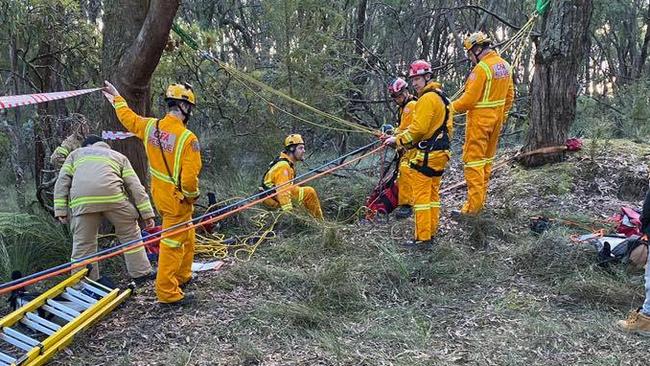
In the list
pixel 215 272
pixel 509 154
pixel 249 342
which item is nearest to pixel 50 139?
pixel 215 272

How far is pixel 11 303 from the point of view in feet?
15.0

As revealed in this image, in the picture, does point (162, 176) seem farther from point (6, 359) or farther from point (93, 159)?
point (6, 359)

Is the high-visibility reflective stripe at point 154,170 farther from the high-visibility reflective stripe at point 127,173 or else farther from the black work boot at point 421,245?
the black work boot at point 421,245

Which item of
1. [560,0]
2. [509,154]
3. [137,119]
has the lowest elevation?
[509,154]

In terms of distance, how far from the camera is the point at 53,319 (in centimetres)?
453

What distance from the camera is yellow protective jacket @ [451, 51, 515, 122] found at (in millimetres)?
6184

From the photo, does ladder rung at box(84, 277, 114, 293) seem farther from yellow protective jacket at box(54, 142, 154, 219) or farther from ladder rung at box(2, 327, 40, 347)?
ladder rung at box(2, 327, 40, 347)

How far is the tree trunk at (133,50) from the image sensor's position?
5.45 metres

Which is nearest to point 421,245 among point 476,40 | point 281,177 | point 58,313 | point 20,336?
point 281,177

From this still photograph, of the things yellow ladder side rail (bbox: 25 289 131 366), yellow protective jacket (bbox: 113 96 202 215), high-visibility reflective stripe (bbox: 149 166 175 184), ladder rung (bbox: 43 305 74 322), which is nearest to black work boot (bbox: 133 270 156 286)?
yellow ladder side rail (bbox: 25 289 131 366)

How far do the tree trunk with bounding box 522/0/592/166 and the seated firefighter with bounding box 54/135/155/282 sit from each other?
213 inches

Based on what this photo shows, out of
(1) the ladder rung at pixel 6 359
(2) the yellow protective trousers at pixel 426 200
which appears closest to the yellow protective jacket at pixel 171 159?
(1) the ladder rung at pixel 6 359

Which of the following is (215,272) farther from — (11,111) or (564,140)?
(11,111)

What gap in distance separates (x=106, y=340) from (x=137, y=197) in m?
1.46
